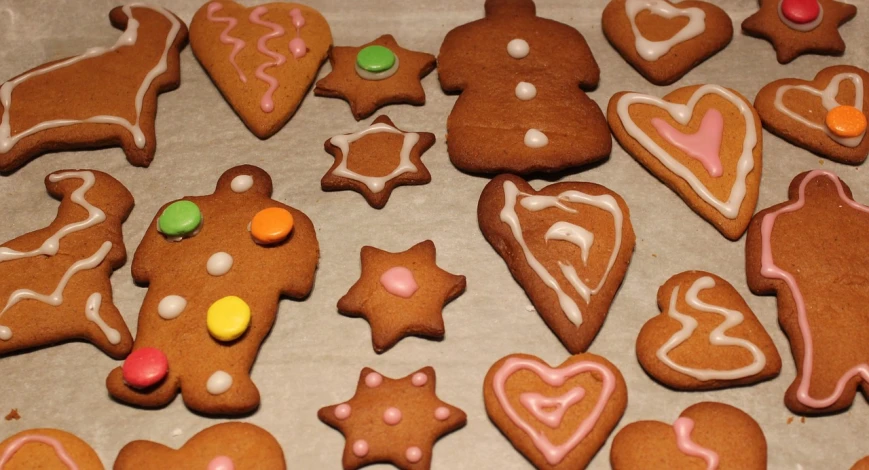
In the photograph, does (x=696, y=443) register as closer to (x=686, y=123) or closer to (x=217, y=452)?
(x=686, y=123)

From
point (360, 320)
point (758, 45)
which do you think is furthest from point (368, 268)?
point (758, 45)

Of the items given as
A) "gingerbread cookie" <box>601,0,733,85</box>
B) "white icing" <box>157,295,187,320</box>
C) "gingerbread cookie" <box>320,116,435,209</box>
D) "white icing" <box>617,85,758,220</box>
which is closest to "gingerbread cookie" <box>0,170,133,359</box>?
"white icing" <box>157,295,187,320</box>

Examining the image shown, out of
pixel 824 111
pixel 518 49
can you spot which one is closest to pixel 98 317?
pixel 518 49

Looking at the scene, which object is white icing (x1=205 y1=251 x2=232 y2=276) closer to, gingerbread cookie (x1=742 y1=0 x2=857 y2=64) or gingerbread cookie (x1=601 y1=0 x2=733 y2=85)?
gingerbread cookie (x1=601 y1=0 x2=733 y2=85)

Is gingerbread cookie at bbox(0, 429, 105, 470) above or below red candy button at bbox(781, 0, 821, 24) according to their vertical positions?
below

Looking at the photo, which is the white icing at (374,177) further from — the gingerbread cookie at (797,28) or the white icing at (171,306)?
the gingerbread cookie at (797,28)

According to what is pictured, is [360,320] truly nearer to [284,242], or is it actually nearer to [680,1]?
[284,242]

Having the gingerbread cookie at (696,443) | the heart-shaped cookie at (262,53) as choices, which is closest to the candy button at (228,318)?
the heart-shaped cookie at (262,53)
